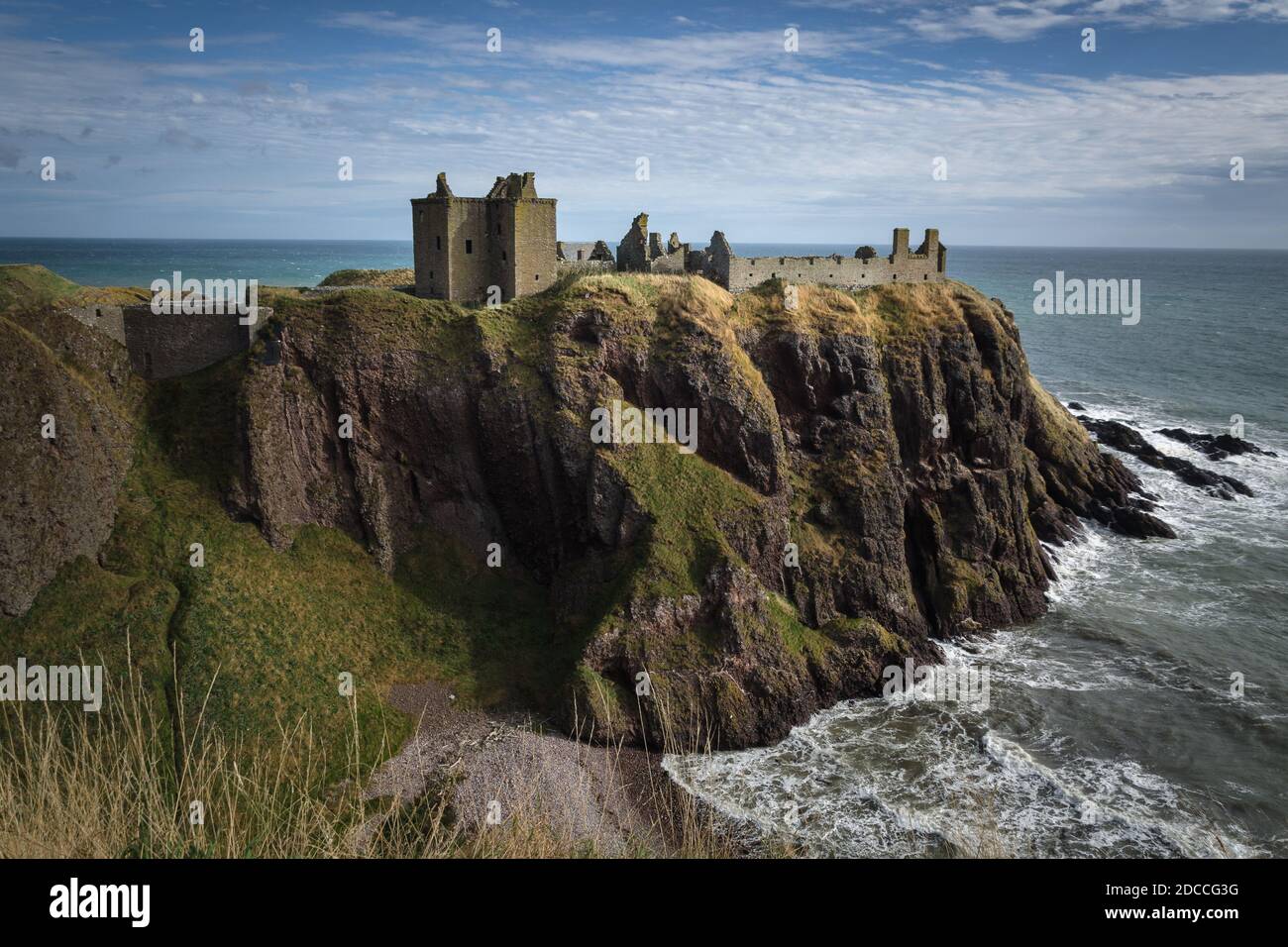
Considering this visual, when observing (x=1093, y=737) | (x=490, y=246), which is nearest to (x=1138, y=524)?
(x=1093, y=737)

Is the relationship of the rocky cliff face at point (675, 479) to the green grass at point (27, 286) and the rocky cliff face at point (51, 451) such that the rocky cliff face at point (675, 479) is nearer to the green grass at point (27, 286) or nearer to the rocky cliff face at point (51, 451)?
the rocky cliff face at point (51, 451)

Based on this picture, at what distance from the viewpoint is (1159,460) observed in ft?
271

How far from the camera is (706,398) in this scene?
52188mm

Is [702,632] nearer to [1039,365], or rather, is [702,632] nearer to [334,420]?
[334,420]

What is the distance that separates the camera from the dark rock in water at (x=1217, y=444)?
279ft

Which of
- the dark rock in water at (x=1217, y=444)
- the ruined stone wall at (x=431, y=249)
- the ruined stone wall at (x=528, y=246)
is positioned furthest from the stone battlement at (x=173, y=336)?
the dark rock in water at (x=1217, y=444)

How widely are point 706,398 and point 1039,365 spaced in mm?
95602

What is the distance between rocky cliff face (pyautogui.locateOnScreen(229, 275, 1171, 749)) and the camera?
44.7 meters

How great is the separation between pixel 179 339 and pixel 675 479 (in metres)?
28.2

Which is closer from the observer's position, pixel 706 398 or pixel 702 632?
pixel 702 632

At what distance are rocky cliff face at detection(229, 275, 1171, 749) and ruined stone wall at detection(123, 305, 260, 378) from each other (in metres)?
2.34

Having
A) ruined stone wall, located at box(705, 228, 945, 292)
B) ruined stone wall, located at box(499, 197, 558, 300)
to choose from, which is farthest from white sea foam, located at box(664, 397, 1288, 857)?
ruined stone wall, located at box(499, 197, 558, 300)
